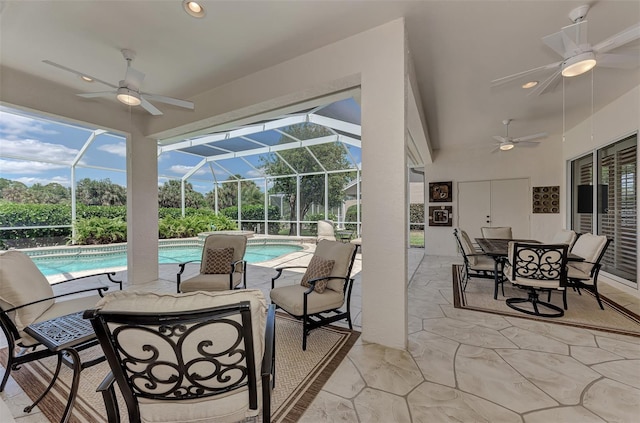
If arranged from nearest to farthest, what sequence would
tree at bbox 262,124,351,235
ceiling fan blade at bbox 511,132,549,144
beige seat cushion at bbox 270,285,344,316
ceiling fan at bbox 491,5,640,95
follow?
ceiling fan at bbox 491,5,640,95
beige seat cushion at bbox 270,285,344,316
ceiling fan blade at bbox 511,132,549,144
tree at bbox 262,124,351,235

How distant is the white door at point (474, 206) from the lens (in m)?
6.68

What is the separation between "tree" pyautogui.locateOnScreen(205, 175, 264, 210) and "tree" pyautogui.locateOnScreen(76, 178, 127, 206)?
3.43 meters

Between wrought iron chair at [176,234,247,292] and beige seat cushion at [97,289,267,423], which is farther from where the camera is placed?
wrought iron chair at [176,234,247,292]

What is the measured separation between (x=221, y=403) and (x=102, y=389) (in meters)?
0.47

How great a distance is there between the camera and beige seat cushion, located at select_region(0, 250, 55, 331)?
71.9 inches

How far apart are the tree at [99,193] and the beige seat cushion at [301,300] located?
9.35m

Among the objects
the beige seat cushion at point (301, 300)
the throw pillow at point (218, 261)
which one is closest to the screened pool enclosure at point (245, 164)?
the throw pillow at point (218, 261)

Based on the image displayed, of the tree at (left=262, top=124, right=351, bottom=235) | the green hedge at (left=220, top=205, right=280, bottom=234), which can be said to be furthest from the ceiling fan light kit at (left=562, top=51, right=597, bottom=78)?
the green hedge at (left=220, top=205, right=280, bottom=234)

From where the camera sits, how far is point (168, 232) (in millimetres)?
9977

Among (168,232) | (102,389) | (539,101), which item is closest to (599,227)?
(539,101)

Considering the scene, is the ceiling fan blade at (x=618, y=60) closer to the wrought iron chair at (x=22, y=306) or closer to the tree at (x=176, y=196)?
the wrought iron chair at (x=22, y=306)

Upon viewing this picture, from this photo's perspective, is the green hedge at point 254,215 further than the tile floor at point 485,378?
Yes

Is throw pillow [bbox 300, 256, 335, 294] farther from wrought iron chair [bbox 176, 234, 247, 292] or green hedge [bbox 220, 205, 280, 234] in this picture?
green hedge [bbox 220, 205, 280, 234]

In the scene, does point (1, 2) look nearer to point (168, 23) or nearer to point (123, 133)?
point (168, 23)
